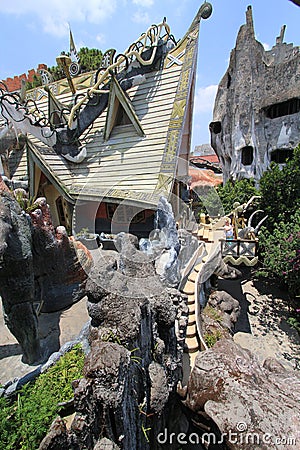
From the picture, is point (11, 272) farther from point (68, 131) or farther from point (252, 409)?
point (68, 131)

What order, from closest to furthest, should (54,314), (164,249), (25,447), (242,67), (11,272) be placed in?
(25,447)
(11,272)
(164,249)
(54,314)
(242,67)

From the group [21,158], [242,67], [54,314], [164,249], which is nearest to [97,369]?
[164,249]

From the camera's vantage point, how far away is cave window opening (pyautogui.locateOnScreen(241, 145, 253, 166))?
726 inches

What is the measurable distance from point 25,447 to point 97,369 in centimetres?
116

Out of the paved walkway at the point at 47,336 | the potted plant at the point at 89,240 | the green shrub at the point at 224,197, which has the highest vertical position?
the green shrub at the point at 224,197

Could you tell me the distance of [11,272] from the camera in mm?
3428

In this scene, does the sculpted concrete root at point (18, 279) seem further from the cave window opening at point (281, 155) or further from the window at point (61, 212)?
the cave window opening at point (281, 155)

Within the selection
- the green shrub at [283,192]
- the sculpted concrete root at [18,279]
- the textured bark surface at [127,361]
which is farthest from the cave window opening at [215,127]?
the sculpted concrete root at [18,279]

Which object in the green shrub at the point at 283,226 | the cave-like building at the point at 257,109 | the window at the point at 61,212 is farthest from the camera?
the cave-like building at the point at 257,109

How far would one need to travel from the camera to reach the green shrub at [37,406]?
2.39 m

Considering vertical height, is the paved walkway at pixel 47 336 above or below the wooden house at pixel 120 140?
below

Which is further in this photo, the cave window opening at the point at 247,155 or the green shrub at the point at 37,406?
the cave window opening at the point at 247,155

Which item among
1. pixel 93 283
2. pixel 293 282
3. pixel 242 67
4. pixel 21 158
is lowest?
pixel 293 282

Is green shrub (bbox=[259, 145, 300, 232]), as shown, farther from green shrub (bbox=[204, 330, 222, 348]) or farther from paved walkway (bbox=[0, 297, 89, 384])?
paved walkway (bbox=[0, 297, 89, 384])
